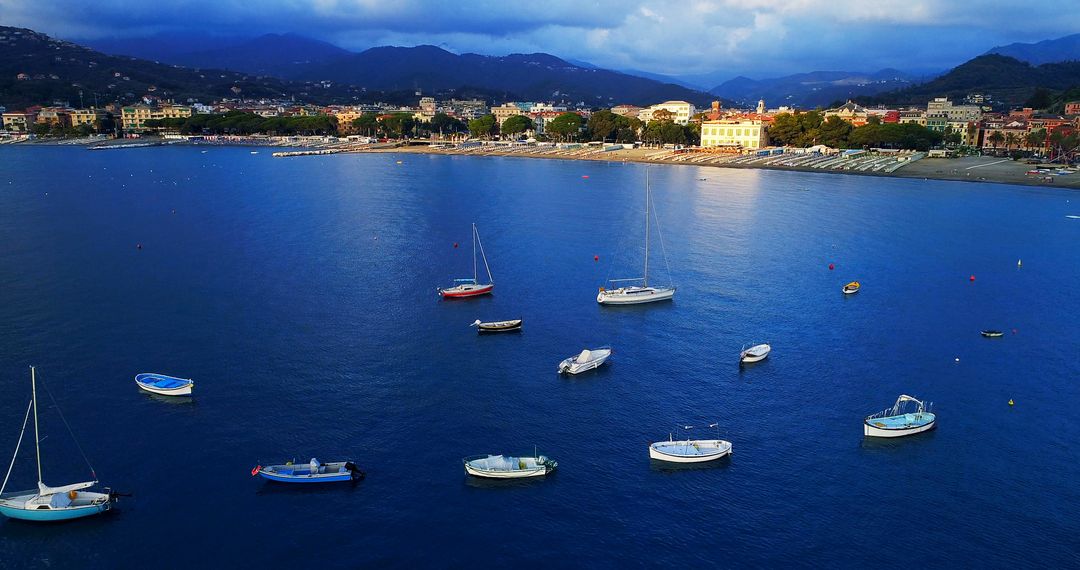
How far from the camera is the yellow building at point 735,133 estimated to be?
93.5 m

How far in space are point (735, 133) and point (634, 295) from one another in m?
74.8

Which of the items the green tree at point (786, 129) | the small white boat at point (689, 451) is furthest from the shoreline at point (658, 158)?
the small white boat at point (689, 451)

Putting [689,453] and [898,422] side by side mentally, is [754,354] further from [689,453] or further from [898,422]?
[689,453]

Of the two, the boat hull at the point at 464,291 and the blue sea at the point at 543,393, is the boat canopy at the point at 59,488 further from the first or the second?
the boat hull at the point at 464,291

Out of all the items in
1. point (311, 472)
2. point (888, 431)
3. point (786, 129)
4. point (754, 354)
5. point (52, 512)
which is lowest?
point (888, 431)

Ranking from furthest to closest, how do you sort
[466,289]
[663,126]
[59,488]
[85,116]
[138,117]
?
1. [138,117]
2. [85,116]
3. [663,126]
4. [466,289]
5. [59,488]

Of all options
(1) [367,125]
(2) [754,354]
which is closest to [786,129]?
(1) [367,125]

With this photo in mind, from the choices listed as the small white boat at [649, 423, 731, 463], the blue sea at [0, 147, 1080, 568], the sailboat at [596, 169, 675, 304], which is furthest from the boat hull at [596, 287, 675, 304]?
the small white boat at [649, 423, 731, 463]

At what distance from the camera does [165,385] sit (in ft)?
59.7

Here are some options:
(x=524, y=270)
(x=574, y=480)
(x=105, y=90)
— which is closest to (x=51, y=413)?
(x=574, y=480)

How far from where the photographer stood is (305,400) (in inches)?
713

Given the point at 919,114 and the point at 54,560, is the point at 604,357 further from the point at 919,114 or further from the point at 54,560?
the point at 919,114

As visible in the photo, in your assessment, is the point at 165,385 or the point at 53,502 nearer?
the point at 53,502

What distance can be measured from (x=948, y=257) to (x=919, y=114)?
7949 centimetres
